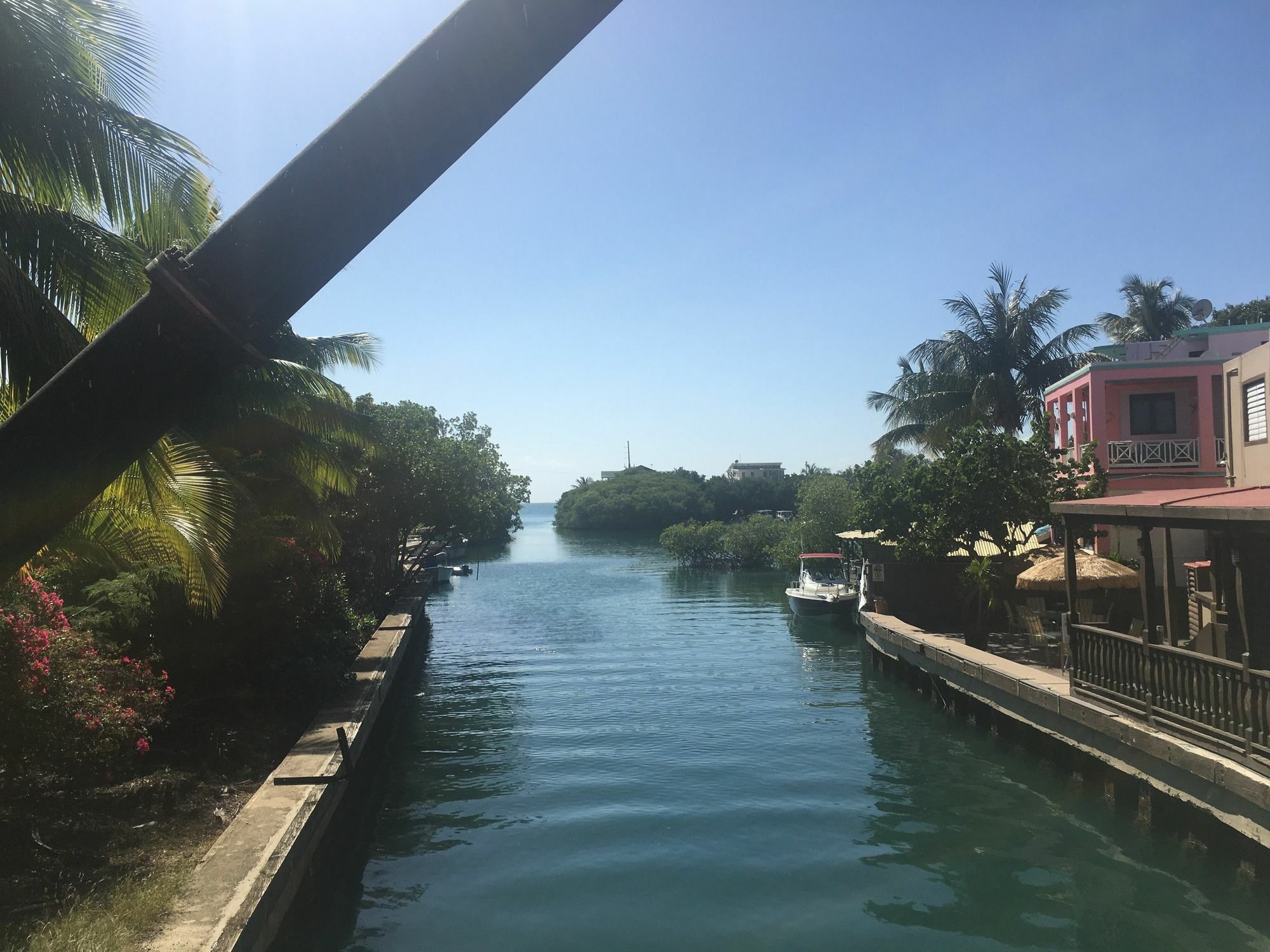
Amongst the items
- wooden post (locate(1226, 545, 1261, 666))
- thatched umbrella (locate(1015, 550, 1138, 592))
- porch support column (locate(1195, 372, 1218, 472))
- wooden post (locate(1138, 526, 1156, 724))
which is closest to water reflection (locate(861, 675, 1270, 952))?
wooden post (locate(1138, 526, 1156, 724))

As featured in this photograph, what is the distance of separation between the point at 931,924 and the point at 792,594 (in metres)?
24.5

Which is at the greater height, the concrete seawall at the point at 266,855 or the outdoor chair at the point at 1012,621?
the outdoor chair at the point at 1012,621

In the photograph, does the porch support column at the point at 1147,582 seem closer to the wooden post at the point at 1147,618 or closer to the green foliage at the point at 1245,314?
the wooden post at the point at 1147,618

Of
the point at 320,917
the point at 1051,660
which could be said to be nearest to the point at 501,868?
the point at 320,917

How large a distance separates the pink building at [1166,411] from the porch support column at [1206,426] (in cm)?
2

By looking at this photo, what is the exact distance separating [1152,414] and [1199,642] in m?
14.5

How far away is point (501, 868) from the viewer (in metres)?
10.4

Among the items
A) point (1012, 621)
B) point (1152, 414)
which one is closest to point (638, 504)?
point (1152, 414)

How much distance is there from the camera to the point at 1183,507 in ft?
32.9

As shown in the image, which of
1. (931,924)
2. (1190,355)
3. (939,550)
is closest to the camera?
(931,924)

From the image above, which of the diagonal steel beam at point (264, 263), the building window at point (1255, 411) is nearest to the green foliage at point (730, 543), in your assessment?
the building window at point (1255, 411)

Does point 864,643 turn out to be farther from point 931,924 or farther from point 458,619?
point 931,924

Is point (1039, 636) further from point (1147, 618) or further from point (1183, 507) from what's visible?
point (1183, 507)

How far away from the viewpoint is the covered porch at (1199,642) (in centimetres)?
903
